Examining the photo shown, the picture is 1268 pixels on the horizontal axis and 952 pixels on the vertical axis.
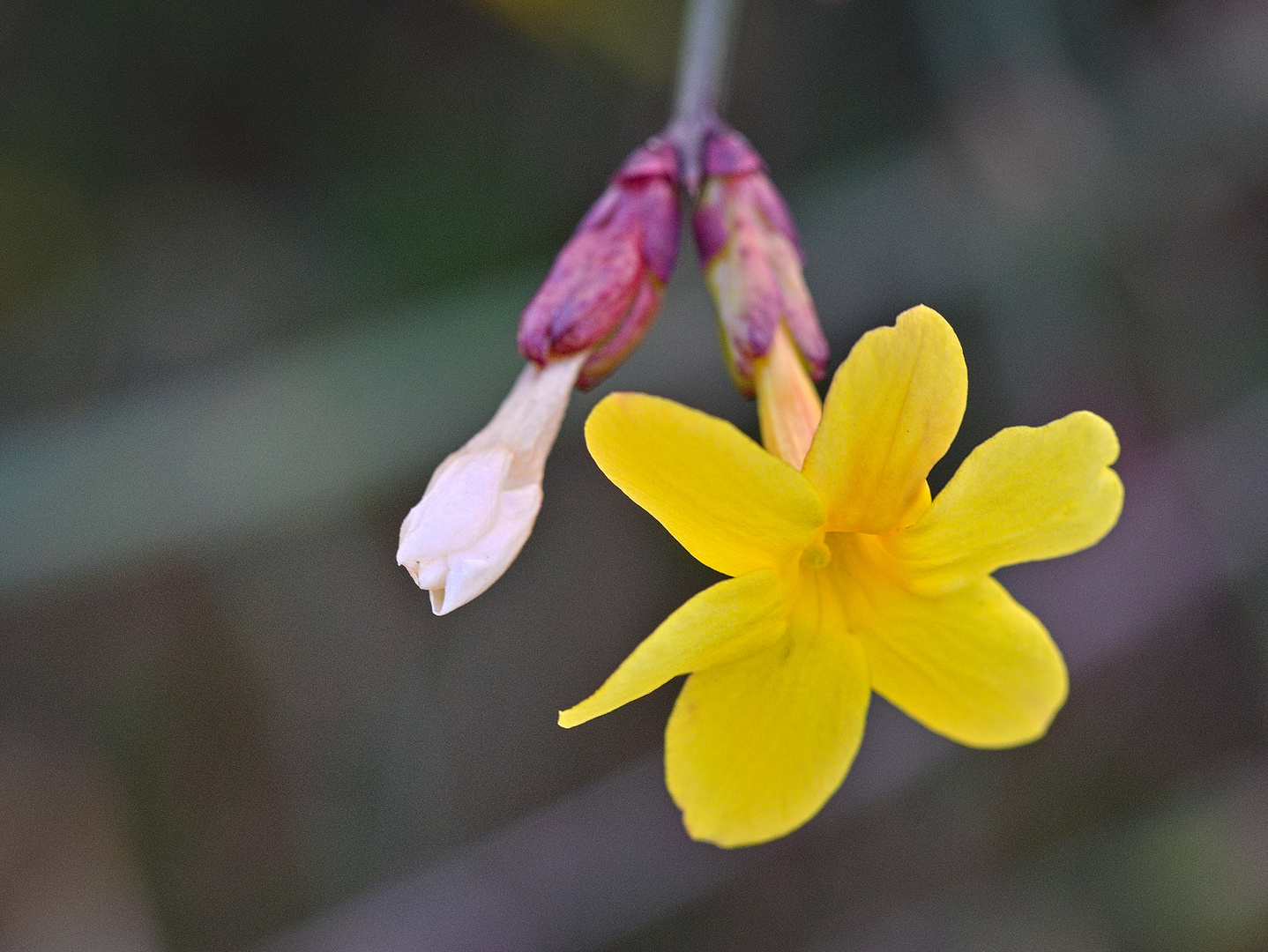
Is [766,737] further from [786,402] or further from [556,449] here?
[556,449]

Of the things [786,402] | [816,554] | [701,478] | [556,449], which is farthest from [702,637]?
[556,449]

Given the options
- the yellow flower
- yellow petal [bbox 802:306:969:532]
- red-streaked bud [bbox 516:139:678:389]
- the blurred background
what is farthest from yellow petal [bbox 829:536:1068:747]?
the blurred background

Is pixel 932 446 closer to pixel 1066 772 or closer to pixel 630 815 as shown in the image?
pixel 630 815

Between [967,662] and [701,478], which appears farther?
[967,662]

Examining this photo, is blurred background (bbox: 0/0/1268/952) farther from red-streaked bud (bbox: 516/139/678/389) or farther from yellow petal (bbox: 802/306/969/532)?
yellow petal (bbox: 802/306/969/532)

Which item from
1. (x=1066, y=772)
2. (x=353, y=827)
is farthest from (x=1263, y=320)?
(x=353, y=827)

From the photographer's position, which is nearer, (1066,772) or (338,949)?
(338,949)
